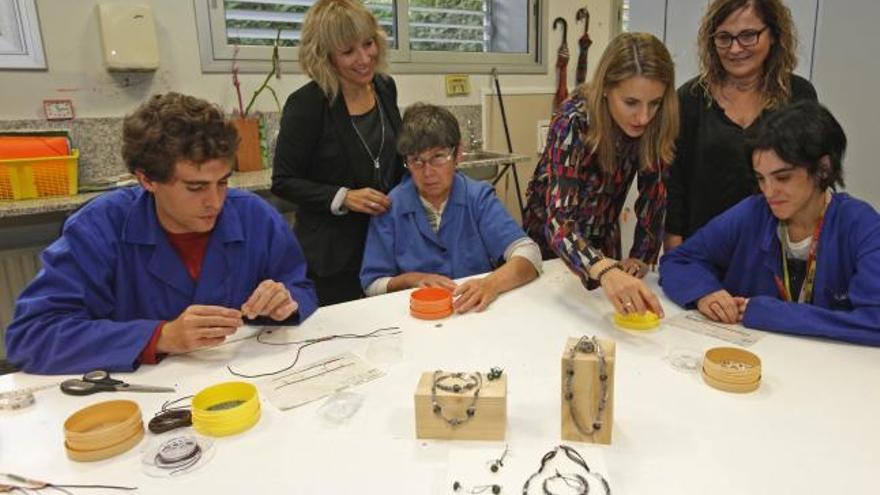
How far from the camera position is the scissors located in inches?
42.3

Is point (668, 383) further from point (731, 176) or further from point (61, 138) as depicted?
point (61, 138)

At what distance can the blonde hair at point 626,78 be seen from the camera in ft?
4.60

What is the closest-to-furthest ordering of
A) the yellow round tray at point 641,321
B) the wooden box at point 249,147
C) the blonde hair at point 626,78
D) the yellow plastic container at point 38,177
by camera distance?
1. the yellow round tray at point 641,321
2. the blonde hair at point 626,78
3. the yellow plastic container at point 38,177
4. the wooden box at point 249,147

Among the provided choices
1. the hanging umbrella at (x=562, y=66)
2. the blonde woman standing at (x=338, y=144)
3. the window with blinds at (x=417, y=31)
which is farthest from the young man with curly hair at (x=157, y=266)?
the hanging umbrella at (x=562, y=66)

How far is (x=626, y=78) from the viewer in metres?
1.42

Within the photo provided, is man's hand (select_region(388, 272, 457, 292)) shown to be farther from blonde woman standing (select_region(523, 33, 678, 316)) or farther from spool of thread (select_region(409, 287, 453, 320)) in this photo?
blonde woman standing (select_region(523, 33, 678, 316))

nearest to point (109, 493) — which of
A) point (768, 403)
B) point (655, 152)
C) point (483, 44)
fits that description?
point (768, 403)

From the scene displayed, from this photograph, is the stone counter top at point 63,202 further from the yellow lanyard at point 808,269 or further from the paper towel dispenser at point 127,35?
the yellow lanyard at point 808,269

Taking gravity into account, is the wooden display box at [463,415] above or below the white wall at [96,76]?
below

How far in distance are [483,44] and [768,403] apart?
11.0ft

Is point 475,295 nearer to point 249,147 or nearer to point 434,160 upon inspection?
point 434,160

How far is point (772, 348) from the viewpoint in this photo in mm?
1198

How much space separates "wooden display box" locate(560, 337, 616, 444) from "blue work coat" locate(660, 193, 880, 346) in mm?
586

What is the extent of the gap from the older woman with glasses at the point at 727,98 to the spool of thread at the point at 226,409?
4.54ft
